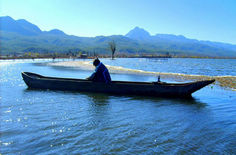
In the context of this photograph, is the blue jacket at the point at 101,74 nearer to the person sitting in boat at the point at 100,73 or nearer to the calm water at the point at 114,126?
the person sitting in boat at the point at 100,73

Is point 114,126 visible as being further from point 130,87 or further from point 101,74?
point 101,74

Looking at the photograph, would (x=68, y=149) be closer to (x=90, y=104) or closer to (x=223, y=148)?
(x=223, y=148)

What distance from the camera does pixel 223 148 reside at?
19.9 feet

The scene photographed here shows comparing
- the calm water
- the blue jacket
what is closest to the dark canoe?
the blue jacket

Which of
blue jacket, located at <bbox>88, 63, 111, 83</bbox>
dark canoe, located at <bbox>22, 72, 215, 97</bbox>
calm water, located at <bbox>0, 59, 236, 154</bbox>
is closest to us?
calm water, located at <bbox>0, 59, 236, 154</bbox>

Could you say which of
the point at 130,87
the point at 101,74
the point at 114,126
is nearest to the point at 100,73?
the point at 101,74

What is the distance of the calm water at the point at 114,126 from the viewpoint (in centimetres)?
584

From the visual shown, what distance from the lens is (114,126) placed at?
24.8 ft

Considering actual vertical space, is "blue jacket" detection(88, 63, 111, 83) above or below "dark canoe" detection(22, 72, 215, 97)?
above

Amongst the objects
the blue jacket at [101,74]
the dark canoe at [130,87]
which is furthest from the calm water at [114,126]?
the blue jacket at [101,74]

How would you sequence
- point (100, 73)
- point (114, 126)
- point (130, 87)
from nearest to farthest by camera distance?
point (114, 126) → point (130, 87) → point (100, 73)

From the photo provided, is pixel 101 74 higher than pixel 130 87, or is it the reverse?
pixel 101 74

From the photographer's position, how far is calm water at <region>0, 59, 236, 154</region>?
19.2ft

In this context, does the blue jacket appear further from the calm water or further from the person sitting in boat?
the calm water
